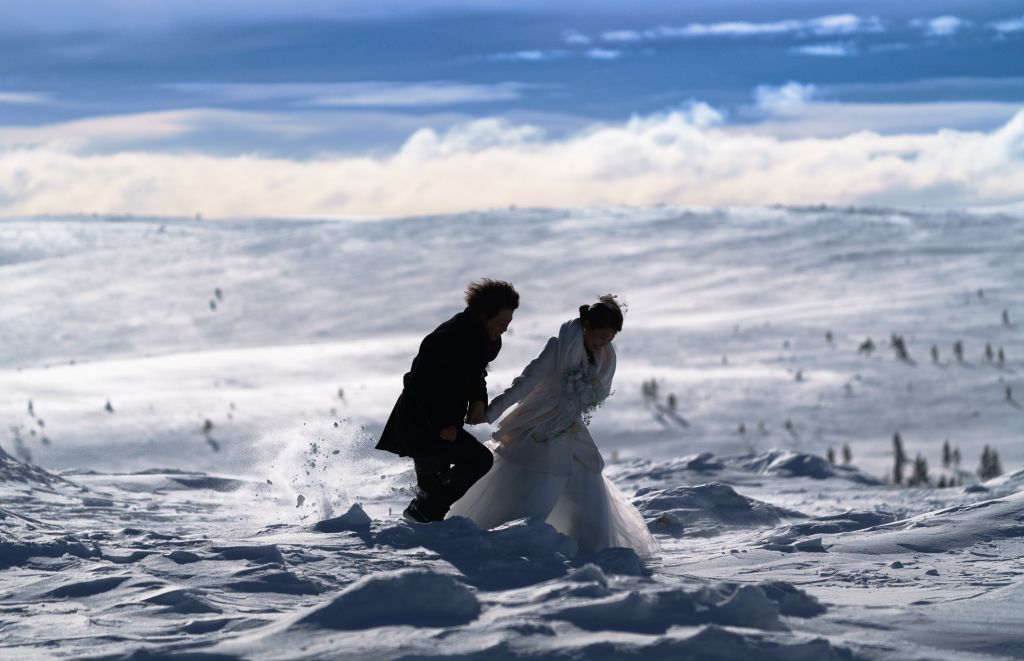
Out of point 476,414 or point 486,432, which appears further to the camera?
point 486,432

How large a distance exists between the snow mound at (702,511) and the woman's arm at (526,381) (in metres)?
2.48

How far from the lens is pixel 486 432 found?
46.2 feet

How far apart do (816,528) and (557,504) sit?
241 cm

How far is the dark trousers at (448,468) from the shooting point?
618cm

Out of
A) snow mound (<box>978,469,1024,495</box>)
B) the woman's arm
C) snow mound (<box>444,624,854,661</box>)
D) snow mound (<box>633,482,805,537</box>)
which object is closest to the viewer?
snow mound (<box>444,624,854,661</box>)

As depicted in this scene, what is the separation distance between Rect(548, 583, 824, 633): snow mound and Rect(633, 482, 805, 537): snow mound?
3515 mm

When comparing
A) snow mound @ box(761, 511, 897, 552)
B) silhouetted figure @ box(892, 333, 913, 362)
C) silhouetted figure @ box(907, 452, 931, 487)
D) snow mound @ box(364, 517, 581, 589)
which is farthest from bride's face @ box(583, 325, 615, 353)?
silhouetted figure @ box(892, 333, 913, 362)

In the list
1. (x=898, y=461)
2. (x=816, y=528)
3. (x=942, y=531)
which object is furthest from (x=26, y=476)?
(x=898, y=461)

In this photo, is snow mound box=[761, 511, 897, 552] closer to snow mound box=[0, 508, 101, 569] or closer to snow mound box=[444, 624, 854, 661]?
snow mound box=[444, 624, 854, 661]

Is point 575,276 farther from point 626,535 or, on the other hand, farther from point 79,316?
point 626,535

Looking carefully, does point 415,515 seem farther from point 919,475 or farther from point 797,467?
point 919,475

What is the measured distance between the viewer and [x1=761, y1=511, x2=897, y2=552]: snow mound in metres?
6.82

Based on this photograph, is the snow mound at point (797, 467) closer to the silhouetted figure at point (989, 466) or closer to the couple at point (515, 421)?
the silhouetted figure at point (989, 466)

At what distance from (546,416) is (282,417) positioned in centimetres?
965
